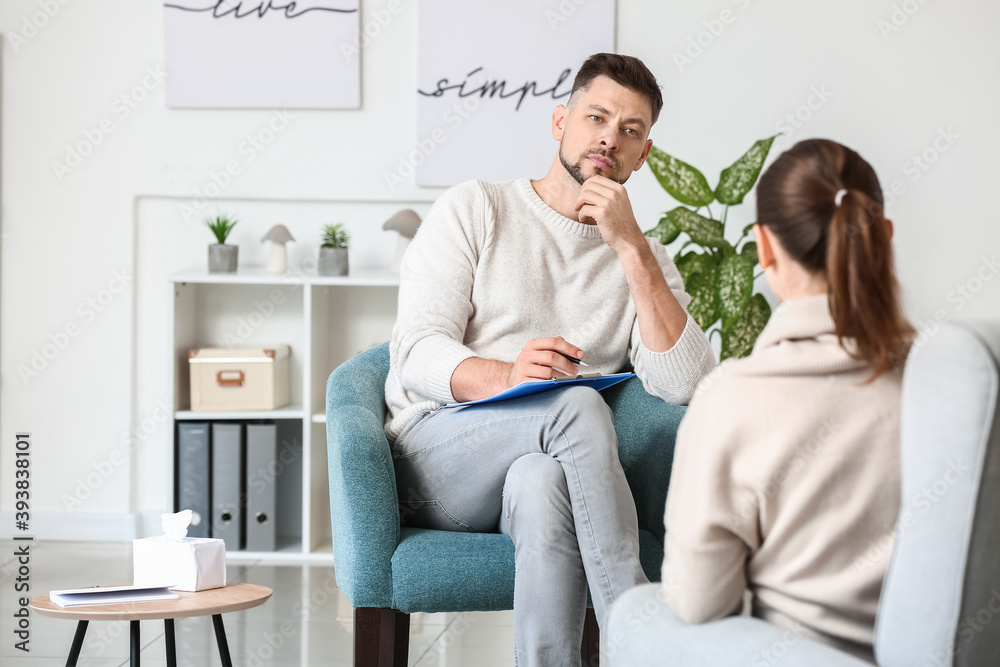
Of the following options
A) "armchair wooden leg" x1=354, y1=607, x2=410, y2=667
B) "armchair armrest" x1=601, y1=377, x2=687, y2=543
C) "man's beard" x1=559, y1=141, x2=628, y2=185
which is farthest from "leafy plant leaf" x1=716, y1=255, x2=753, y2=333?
"armchair wooden leg" x1=354, y1=607, x2=410, y2=667

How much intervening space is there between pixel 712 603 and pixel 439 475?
2.60ft

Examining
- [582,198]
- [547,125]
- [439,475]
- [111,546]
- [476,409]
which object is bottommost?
[111,546]

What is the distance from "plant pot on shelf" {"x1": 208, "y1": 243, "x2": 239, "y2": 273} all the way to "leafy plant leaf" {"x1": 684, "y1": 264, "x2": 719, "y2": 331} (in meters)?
1.47

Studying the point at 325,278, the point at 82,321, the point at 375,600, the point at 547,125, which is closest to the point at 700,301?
A: the point at 547,125

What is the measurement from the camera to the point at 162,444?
3262 mm

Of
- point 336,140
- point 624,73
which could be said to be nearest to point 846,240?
point 624,73

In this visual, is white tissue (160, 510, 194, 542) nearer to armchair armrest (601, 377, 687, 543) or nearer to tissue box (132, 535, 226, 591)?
tissue box (132, 535, 226, 591)

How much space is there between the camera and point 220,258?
9.95 ft

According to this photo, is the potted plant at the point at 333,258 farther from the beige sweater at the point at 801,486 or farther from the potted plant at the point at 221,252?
the beige sweater at the point at 801,486

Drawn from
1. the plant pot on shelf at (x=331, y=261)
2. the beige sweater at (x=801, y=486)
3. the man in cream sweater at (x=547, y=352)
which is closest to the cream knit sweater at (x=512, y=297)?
the man in cream sweater at (x=547, y=352)

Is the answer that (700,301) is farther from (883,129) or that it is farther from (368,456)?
(368,456)

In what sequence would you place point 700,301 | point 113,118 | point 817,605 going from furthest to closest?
point 113,118 → point 700,301 → point 817,605

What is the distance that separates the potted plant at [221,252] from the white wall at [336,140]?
206 mm

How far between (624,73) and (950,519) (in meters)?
1.35
